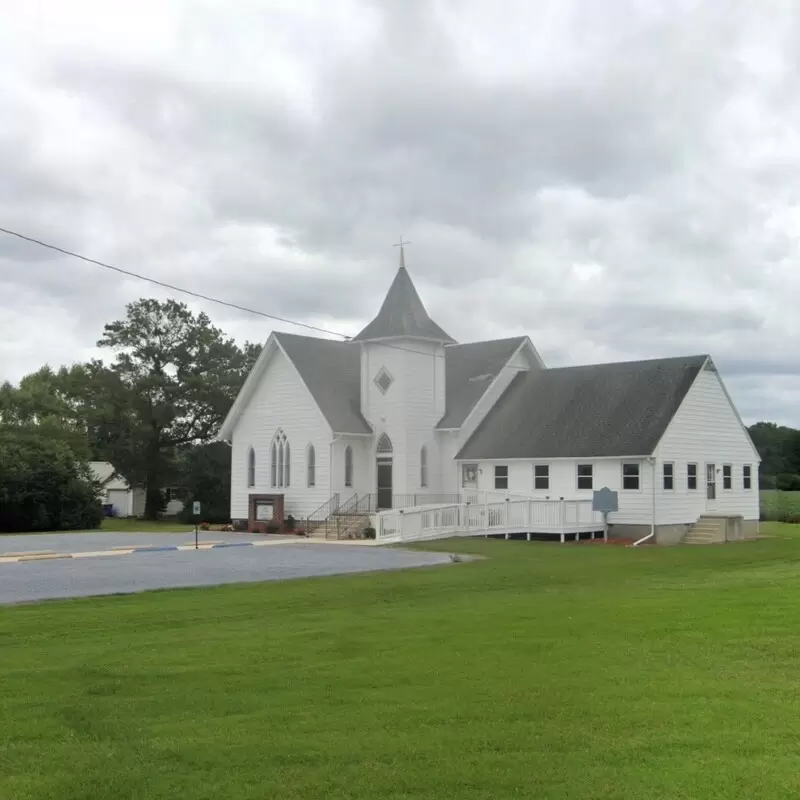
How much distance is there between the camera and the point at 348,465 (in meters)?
38.7

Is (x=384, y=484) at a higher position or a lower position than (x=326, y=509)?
higher

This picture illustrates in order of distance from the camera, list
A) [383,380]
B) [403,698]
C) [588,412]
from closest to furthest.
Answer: [403,698]
[588,412]
[383,380]

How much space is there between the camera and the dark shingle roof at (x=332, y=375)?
38.5 m

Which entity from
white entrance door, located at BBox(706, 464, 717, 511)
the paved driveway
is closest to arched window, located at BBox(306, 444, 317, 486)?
the paved driveway

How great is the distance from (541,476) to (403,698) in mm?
28408

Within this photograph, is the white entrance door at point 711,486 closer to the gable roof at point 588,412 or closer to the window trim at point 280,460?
the gable roof at point 588,412

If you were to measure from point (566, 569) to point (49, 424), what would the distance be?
140 feet

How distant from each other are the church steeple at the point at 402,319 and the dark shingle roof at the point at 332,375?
8.18ft

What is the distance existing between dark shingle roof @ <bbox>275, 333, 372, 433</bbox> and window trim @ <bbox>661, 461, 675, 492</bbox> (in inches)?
448

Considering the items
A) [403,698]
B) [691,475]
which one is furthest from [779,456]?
[403,698]

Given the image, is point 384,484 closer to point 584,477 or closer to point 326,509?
point 326,509

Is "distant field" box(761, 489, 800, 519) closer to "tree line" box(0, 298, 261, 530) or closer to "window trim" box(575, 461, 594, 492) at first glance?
"window trim" box(575, 461, 594, 492)

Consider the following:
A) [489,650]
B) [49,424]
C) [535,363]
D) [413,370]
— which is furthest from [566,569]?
[49,424]

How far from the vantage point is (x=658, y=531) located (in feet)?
110
